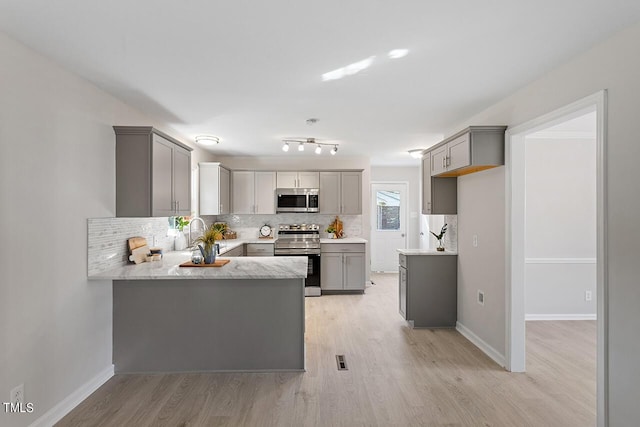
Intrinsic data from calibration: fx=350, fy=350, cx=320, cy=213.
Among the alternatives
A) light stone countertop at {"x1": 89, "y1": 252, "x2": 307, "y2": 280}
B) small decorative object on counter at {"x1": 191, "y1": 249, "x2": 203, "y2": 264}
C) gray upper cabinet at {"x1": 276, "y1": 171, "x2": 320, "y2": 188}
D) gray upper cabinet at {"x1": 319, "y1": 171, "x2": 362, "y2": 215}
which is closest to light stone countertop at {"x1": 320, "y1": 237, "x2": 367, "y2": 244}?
gray upper cabinet at {"x1": 319, "y1": 171, "x2": 362, "y2": 215}

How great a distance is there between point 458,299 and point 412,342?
0.88 m

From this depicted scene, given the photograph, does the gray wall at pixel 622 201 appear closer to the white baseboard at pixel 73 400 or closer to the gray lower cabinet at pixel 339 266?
the white baseboard at pixel 73 400

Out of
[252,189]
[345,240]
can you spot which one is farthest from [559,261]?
[252,189]

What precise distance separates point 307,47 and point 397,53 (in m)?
0.59

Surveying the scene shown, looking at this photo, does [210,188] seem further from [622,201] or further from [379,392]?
[622,201]

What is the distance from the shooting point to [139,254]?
3.47 meters

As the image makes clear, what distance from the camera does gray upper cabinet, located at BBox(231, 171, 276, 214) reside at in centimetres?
623

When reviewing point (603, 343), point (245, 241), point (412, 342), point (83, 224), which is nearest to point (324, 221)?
point (245, 241)

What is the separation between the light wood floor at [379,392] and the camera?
8.05ft

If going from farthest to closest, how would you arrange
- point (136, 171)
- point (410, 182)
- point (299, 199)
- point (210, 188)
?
point (410, 182) < point (299, 199) < point (210, 188) < point (136, 171)

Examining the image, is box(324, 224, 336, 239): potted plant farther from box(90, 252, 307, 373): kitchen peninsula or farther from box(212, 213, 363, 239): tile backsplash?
box(90, 252, 307, 373): kitchen peninsula

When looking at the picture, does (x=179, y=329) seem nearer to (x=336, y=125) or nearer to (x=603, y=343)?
(x=336, y=125)

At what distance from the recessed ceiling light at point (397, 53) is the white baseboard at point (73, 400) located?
3.30m

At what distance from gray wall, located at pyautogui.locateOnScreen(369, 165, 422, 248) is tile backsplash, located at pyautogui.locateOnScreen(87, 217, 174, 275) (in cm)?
543
